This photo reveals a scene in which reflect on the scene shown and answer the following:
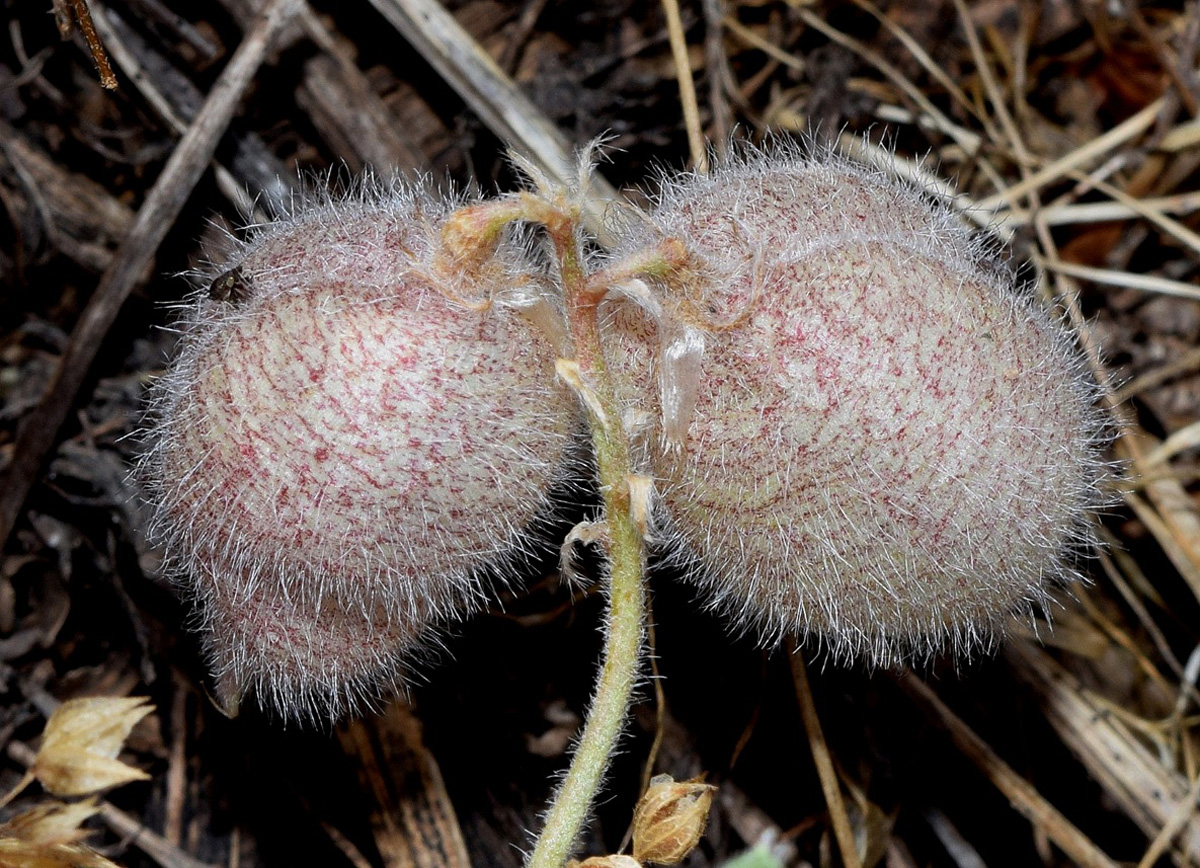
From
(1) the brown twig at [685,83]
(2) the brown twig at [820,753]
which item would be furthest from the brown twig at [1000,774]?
(1) the brown twig at [685,83]

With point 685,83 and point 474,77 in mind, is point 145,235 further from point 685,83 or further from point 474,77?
point 685,83

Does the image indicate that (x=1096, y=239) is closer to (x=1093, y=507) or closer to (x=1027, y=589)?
(x=1093, y=507)

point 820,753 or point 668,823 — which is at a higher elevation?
point 668,823

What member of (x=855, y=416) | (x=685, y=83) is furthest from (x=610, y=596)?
(x=685, y=83)

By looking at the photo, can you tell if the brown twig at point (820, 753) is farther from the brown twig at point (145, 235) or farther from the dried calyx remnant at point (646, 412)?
the brown twig at point (145, 235)

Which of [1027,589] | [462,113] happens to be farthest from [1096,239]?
[462,113]

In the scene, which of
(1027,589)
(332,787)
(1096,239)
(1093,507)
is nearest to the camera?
(1027,589)
